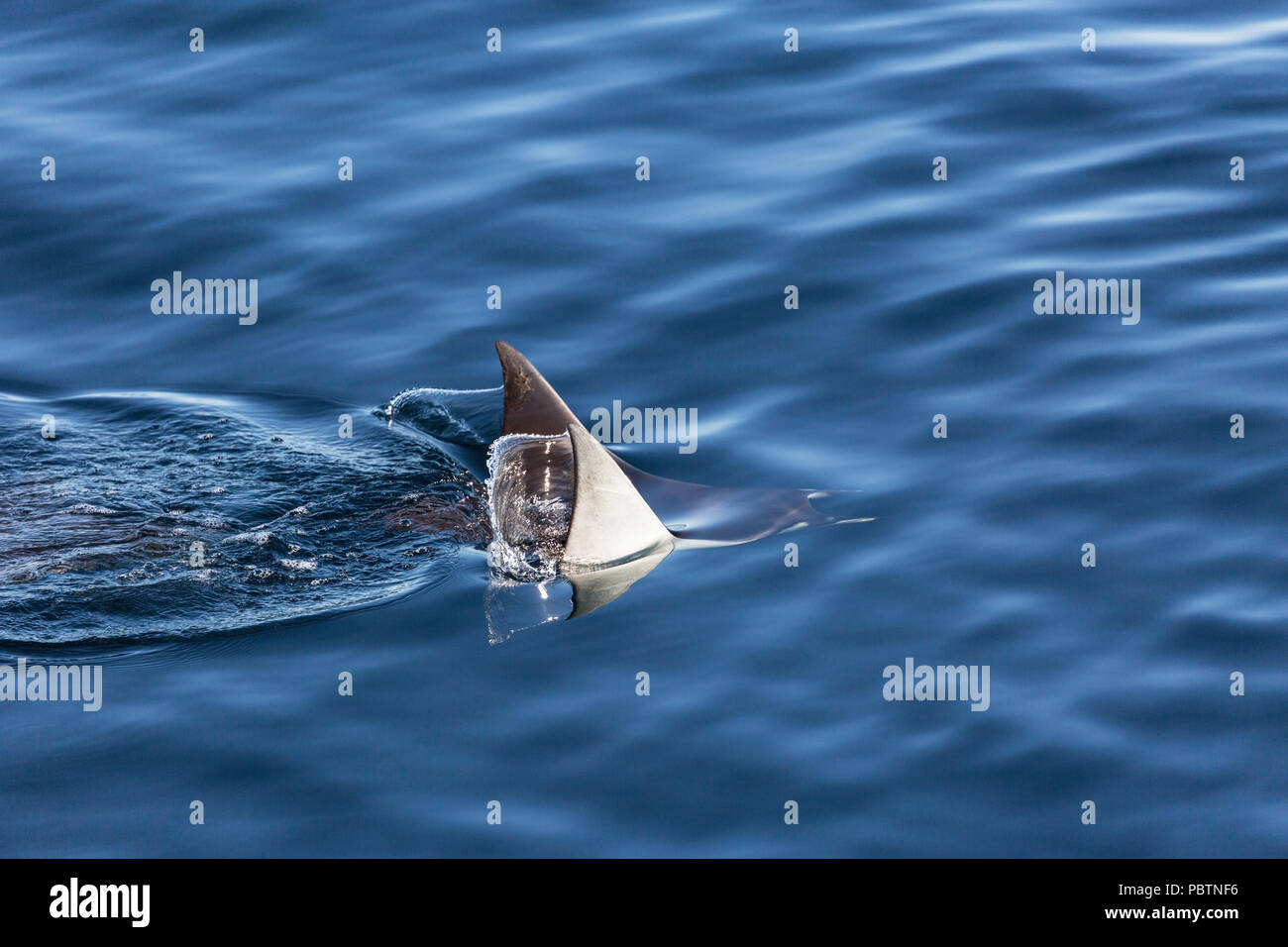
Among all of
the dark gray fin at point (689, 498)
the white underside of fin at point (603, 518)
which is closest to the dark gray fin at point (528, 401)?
the dark gray fin at point (689, 498)

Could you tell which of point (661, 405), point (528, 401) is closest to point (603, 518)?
point (528, 401)

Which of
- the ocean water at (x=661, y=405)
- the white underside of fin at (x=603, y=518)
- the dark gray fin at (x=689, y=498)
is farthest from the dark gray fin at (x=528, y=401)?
the white underside of fin at (x=603, y=518)

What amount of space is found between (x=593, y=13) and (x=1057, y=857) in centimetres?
1105

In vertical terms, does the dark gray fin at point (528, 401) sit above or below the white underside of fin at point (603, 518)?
above

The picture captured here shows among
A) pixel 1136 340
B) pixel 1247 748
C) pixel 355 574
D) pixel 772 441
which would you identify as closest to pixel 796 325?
pixel 772 441

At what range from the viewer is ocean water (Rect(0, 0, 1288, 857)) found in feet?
18.7

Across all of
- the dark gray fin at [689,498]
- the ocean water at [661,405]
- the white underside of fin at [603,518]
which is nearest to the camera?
the ocean water at [661,405]

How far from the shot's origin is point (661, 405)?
8898 millimetres

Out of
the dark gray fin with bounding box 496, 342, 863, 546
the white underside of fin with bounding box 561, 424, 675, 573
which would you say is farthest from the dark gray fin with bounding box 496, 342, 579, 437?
the white underside of fin with bounding box 561, 424, 675, 573

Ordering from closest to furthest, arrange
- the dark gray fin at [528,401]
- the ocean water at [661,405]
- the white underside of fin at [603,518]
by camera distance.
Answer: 1. the ocean water at [661,405]
2. the white underside of fin at [603,518]
3. the dark gray fin at [528,401]

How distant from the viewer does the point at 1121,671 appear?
6238 mm

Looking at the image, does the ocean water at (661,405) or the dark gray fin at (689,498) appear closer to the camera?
the ocean water at (661,405)

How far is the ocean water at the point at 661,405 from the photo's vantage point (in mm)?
5691

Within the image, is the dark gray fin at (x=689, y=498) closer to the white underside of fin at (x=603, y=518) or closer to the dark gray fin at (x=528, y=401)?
the dark gray fin at (x=528, y=401)
